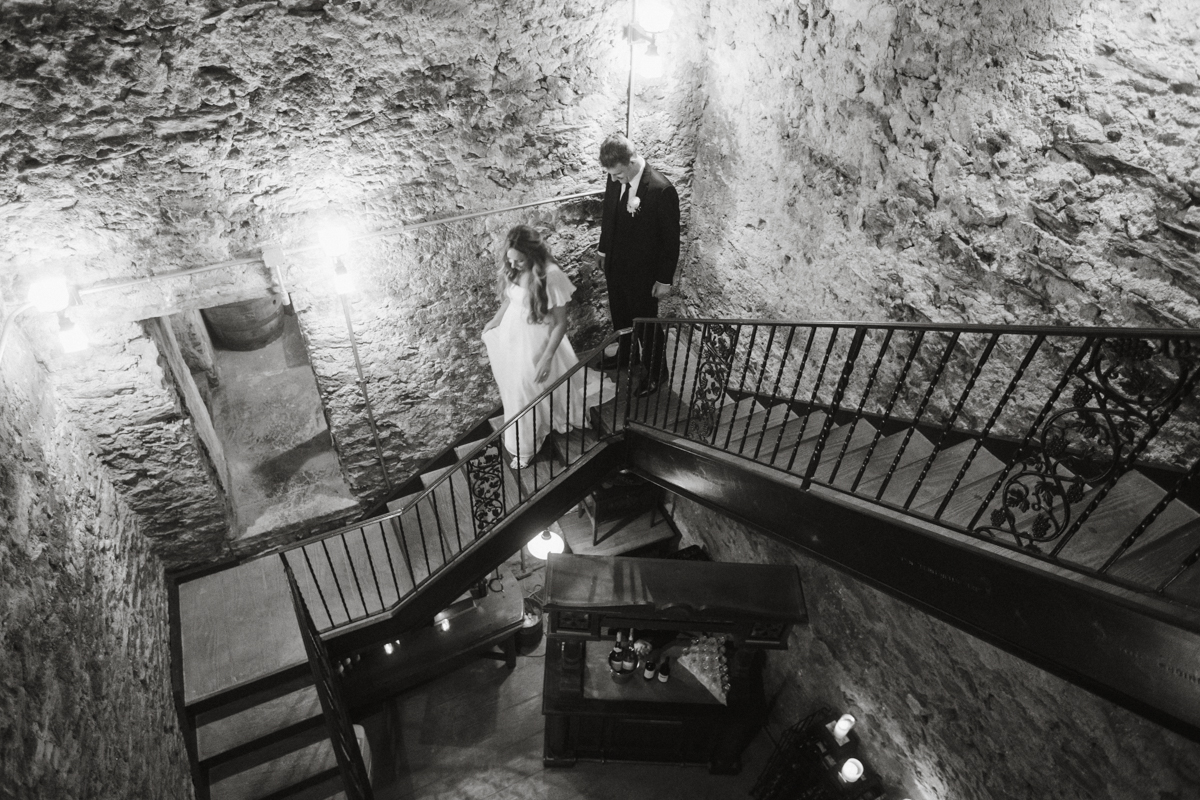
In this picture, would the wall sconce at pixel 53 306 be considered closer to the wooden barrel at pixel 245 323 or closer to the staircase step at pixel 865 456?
the wooden barrel at pixel 245 323

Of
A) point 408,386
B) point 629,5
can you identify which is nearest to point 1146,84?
point 629,5

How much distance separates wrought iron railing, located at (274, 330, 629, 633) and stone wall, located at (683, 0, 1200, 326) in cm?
169

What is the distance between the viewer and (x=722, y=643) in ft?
17.3

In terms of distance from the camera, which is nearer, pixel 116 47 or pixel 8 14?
pixel 8 14

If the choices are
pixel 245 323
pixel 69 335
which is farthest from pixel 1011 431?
pixel 245 323

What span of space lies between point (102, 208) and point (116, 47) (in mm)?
892

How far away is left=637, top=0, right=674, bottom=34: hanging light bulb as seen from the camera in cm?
439

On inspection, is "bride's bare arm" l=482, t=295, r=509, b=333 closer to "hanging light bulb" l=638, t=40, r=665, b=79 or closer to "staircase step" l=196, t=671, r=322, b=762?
"hanging light bulb" l=638, t=40, r=665, b=79

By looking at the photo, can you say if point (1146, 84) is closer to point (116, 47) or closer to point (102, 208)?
point (116, 47)

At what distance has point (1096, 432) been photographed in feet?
7.72

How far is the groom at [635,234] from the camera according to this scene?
176 inches

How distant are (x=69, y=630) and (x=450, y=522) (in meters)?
2.34

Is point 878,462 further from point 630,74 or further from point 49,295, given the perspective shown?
point 49,295

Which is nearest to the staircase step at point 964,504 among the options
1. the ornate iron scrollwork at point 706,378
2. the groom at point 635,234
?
the ornate iron scrollwork at point 706,378
